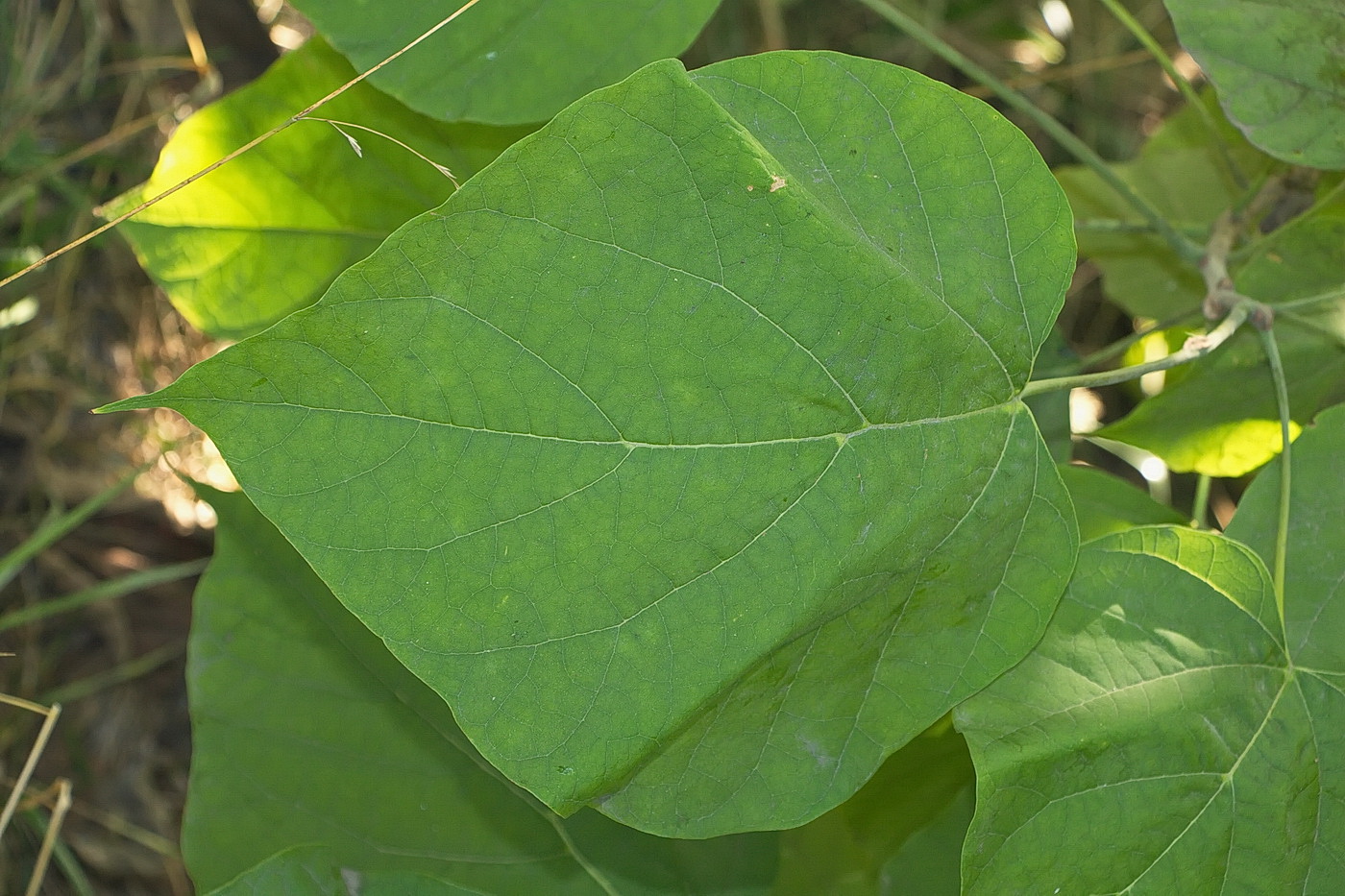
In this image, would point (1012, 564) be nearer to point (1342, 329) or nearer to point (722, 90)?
point (722, 90)

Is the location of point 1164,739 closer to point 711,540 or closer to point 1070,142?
point 711,540

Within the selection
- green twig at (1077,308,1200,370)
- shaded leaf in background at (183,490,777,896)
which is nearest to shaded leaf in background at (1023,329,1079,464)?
green twig at (1077,308,1200,370)

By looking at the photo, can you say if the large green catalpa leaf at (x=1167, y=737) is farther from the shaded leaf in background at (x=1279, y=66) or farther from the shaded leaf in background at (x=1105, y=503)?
the shaded leaf in background at (x=1279, y=66)

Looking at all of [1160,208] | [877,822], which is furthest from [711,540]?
[1160,208]

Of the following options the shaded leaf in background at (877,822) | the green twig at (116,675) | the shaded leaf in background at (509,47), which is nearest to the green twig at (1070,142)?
the shaded leaf in background at (509,47)

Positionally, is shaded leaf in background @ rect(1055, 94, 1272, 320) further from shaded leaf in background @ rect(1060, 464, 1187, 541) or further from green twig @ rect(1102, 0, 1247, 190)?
shaded leaf in background @ rect(1060, 464, 1187, 541)

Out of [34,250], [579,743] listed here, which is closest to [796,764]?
[579,743]
